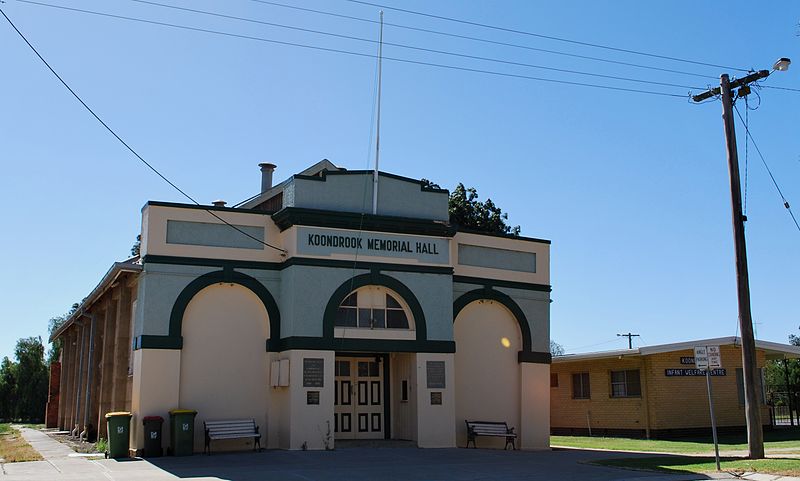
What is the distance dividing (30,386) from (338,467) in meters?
51.8

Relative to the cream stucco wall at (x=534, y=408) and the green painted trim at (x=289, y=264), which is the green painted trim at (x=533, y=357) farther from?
the green painted trim at (x=289, y=264)

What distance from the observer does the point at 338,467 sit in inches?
662

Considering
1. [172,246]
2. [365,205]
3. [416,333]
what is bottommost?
[416,333]

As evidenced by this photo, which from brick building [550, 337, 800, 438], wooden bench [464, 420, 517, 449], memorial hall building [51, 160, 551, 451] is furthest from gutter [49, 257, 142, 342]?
brick building [550, 337, 800, 438]

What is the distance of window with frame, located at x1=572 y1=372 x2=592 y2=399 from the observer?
109 ft

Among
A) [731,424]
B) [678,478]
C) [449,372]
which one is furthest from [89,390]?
[731,424]

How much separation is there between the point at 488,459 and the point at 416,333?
4512mm

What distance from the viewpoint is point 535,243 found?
84.9ft

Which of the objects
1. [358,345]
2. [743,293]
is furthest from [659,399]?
[358,345]

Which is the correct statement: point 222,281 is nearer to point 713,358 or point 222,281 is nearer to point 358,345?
point 358,345

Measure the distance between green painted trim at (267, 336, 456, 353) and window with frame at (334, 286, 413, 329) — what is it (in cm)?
50

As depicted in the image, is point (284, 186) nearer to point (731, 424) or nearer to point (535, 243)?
point (535, 243)

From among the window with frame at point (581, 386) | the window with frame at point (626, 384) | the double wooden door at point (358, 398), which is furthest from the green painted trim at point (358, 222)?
the window with frame at point (581, 386)

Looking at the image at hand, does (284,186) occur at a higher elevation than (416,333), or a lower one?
higher
